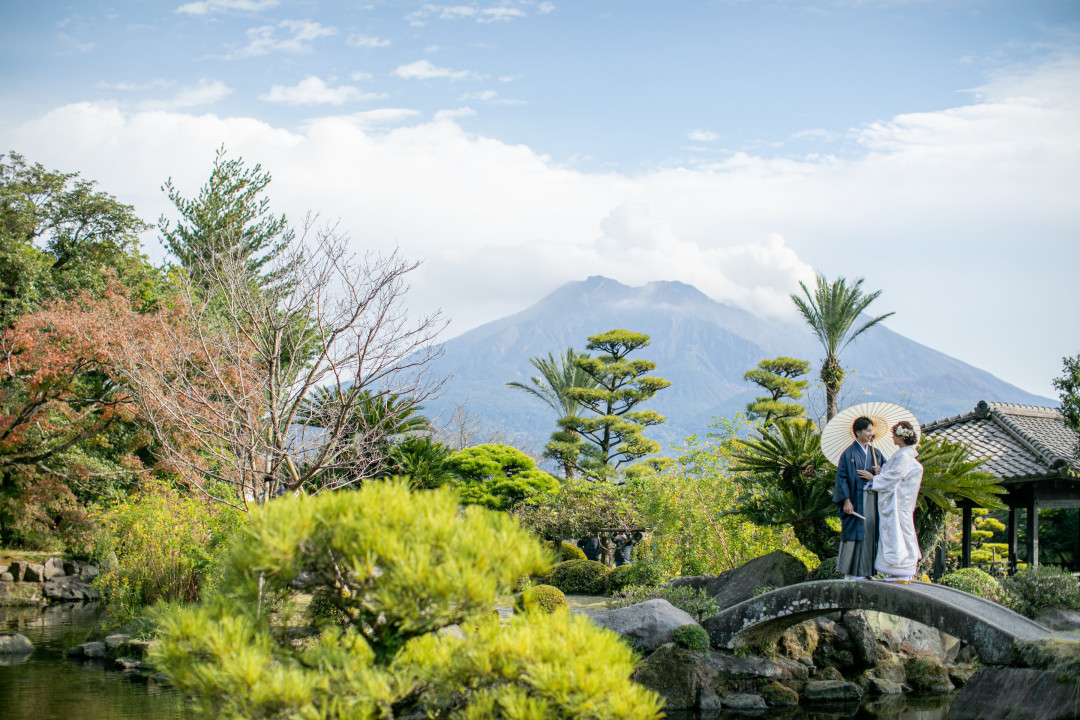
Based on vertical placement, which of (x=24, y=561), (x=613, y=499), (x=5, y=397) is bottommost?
(x=24, y=561)

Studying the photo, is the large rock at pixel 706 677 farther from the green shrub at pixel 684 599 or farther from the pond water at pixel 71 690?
the pond water at pixel 71 690

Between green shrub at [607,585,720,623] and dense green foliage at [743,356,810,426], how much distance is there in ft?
40.7

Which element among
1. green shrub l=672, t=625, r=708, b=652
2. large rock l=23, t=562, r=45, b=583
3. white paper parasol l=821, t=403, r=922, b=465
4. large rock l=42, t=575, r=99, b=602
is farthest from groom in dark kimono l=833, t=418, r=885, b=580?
large rock l=23, t=562, r=45, b=583

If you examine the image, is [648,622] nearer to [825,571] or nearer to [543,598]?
[543,598]

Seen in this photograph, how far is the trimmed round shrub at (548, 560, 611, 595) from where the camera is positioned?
49.3 ft

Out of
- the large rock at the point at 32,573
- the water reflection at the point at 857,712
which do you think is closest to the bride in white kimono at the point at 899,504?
the water reflection at the point at 857,712

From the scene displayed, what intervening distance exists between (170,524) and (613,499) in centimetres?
863

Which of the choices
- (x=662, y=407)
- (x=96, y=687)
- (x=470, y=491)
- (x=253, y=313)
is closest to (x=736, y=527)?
(x=470, y=491)

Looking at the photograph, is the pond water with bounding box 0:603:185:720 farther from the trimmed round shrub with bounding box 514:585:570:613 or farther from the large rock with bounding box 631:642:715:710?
the large rock with bounding box 631:642:715:710

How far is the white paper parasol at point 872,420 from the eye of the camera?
9070mm

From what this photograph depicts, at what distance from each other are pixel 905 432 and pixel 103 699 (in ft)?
27.6

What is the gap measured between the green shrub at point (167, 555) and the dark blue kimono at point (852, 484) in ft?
24.0

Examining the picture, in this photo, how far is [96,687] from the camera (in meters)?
9.19

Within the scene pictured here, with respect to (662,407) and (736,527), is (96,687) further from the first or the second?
(662,407)
